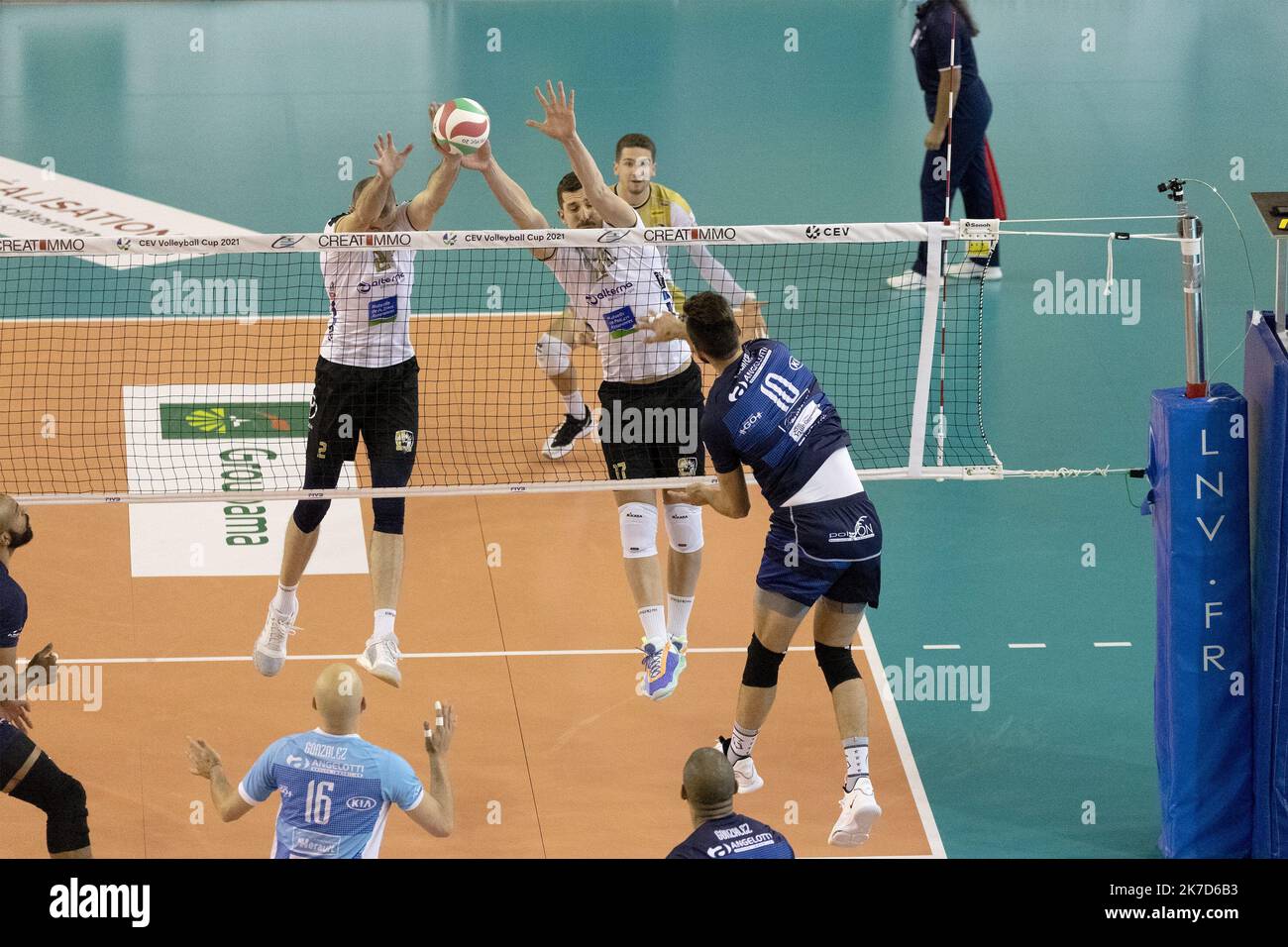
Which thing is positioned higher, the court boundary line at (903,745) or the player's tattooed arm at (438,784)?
the player's tattooed arm at (438,784)

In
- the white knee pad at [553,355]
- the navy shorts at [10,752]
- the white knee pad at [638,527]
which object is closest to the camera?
the navy shorts at [10,752]

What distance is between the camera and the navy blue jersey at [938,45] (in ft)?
48.5

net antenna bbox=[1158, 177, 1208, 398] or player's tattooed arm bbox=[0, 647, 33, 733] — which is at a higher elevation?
net antenna bbox=[1158, 177, 1208, 398]

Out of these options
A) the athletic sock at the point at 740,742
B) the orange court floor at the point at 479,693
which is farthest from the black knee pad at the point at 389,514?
the athletic sock at the point at 740,742

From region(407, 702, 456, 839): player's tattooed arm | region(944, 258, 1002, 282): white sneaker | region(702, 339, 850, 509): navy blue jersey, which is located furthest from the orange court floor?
region(944, 258, 1002, 282): white sneaker

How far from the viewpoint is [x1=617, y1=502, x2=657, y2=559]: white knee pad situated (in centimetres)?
944

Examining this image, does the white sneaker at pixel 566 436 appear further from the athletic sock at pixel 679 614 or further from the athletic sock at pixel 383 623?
the athletic sock at pixel 383 623

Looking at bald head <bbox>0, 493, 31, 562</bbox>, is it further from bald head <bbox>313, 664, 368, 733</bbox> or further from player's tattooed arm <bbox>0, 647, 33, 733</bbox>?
bald head <bbox>313, 664, 368, 733</bbox>

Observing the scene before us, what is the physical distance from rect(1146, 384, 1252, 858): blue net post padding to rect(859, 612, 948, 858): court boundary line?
109 centimetres

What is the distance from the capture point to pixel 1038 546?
11.4 meters

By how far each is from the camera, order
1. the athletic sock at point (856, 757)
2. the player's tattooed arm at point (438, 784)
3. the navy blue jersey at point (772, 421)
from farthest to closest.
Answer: the athletic sock at point (856, 757)
the navy blue jersey at point (772, 421)
the player's tattooed arm at point (438, 784)

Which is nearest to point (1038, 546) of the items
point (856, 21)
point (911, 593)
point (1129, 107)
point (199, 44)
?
point (911, 593)

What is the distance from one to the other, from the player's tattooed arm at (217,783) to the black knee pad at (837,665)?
2821 millimetres

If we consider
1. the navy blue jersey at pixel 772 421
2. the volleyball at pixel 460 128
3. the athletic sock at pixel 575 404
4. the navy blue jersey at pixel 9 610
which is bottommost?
the navy blue jersey at pixel 9 610
